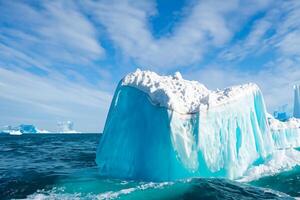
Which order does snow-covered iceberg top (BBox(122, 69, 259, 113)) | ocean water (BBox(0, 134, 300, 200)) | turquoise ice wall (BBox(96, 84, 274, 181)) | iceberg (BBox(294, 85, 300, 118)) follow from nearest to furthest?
1. ocean water (BBox(0, 134, 300, 200))
2. turquoise ice wall (BBox(96, 84, 274, 181))
3. snow-covered iceberg top (BBox(122, 69, 259, 113))
4. iceberg (BBox(294, 85, 300, 118))

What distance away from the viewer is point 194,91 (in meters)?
14.2

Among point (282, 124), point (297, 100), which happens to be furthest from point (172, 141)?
point (297, 100)

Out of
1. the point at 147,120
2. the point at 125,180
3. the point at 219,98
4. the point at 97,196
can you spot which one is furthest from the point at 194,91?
the point at 97,196

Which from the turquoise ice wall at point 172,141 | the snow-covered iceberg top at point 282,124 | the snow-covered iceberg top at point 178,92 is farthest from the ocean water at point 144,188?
the snow-covered iceberg top at point 282,124

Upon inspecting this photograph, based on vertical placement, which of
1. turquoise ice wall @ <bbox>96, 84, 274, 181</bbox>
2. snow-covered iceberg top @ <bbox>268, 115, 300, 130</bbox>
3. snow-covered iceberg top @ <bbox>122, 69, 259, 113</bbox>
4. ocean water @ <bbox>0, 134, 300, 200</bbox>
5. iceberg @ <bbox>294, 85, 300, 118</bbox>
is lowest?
ocean water @ <bbox>0, 134, 300, 200</bbox>

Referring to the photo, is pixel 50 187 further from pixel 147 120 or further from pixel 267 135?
pixel 267 135

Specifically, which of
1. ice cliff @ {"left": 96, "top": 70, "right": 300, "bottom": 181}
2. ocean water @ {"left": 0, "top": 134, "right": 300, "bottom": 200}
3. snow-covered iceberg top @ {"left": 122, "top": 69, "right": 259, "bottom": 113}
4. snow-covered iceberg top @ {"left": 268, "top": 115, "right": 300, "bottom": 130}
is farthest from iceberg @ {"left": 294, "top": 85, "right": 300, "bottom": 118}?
snow-covered iceberg top @ {"left": 122, "top": 69, "right": 259, "bottom": 113}

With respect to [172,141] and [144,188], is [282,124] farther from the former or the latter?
[144,188]

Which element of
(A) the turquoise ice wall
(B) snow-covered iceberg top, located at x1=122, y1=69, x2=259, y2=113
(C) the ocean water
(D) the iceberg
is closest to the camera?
(C) the ocean water

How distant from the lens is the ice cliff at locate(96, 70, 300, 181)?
12.5m

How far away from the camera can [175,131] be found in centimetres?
1243

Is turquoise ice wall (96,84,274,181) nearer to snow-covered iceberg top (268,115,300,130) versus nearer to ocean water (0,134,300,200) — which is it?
ocean water (0,134,300,200)

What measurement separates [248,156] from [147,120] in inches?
206

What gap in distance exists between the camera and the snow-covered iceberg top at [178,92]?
12781 millimetres
